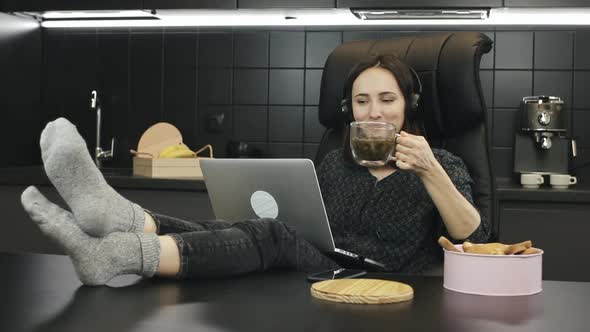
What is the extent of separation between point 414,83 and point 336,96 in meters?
0.27

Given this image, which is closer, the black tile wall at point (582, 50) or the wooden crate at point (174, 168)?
the wooden crate at point (174, 168)

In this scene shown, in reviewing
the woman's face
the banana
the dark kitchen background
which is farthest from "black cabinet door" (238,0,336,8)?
the woman's face

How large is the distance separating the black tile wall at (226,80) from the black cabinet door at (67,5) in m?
0.32

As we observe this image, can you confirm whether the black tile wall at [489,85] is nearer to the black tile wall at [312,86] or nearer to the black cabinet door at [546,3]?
the black cabinet door at [546,3]

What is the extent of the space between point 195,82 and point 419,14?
102 centimetres

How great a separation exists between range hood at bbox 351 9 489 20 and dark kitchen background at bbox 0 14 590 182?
0.19m

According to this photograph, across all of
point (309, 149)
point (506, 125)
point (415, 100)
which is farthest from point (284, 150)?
point (415, 100)

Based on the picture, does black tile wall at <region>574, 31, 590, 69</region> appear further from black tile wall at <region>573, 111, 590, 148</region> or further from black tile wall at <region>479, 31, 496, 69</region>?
black tile wall at <region>479, 31, 496, 69</region>

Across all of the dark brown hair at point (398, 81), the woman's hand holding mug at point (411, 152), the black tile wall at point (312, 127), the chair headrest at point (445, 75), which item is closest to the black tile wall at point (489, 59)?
the black tile wall at point (312, 127)

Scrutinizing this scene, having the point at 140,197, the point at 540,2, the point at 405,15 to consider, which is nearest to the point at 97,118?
the point at 140,197

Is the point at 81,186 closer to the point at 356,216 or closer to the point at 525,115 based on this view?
the point at 356,216

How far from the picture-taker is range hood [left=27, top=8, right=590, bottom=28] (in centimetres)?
299

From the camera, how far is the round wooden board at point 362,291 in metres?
1.11

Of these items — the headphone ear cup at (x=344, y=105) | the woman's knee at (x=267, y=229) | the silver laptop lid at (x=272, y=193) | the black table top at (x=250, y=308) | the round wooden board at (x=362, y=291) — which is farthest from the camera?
the headphone ear cup at (x=344, y=105)
